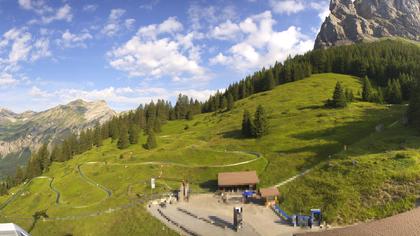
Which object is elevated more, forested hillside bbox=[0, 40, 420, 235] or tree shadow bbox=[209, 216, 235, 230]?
forested hillside bbox=[0, 40, 420, 235]

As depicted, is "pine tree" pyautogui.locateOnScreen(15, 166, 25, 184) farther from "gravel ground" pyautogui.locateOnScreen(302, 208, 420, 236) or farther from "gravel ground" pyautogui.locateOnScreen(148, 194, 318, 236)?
"gravel ground" pyautogui.locateOnScreen(302, 208, 420, 236)

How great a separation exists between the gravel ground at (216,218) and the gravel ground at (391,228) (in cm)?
3341

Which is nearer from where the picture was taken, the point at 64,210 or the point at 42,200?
the point at 64,210

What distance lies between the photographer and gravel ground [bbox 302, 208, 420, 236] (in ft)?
60.7

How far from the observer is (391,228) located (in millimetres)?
18828

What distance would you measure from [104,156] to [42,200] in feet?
116

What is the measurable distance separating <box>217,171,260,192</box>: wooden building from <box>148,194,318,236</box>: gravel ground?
13.9 feet

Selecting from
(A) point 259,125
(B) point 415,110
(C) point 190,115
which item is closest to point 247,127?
(A) point 259,125

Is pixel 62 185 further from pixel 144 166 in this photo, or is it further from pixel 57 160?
pixel 57 160

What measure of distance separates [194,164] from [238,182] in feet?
80.0

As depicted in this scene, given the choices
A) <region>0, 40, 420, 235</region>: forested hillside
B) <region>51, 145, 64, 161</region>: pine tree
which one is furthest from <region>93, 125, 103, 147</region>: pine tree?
<region>51, 145, 64, 161</region>: pine tree

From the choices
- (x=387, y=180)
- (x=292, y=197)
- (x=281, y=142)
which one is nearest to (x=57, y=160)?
(x=281, y=142)

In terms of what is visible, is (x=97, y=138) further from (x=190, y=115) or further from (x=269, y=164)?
(x=269, y=164)

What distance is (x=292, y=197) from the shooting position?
6694cm
